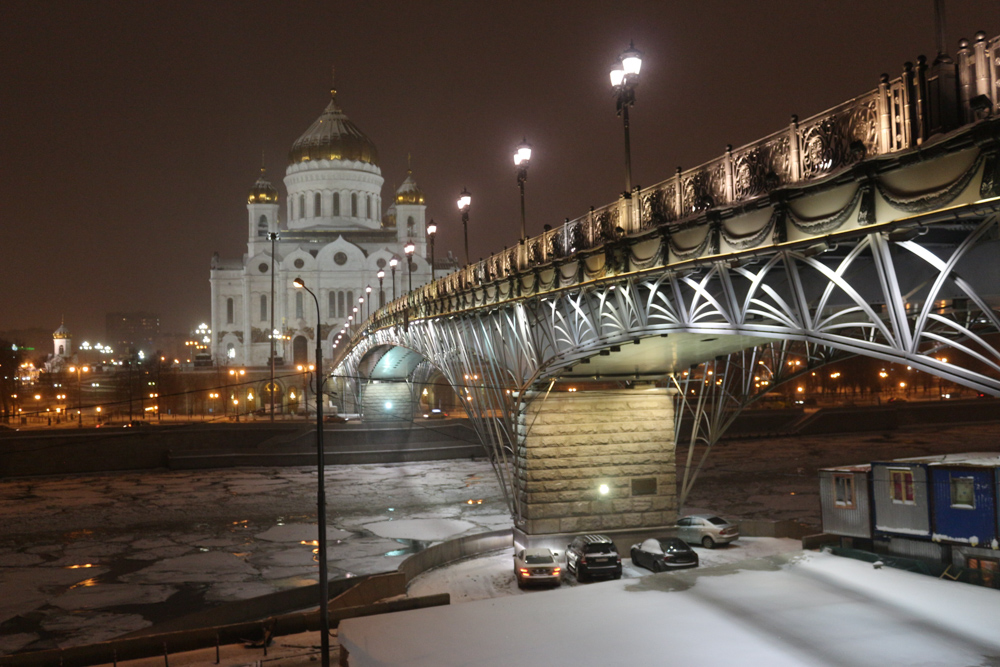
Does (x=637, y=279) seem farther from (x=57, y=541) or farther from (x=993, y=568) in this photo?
(x=57, y=541)

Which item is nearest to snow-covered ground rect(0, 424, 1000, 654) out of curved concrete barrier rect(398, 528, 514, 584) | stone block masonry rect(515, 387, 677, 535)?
curved concrete barrier rect(398, 528, 514, 584)

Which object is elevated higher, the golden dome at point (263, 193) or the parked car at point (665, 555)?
the golden dome at point (263, 193)

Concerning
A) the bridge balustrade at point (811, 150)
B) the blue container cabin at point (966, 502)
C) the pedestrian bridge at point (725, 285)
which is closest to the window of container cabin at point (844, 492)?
the blue container cabin at point (966, 502)

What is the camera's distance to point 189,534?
28.8 metres

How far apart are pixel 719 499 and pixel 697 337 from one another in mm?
19018

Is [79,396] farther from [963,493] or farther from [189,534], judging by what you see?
[963,493]

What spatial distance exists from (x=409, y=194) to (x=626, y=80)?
318 ft

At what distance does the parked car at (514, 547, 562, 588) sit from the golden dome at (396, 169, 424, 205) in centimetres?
9307

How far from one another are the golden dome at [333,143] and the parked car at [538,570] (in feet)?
306

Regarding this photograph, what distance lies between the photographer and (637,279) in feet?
48.7

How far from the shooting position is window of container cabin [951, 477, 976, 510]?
15.7 metres

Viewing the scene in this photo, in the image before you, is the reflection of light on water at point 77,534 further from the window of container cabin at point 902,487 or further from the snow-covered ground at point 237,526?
the window of container cabin at point 902,487

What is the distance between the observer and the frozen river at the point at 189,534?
64.0 feet

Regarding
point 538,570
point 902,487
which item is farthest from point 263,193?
point 902,487
